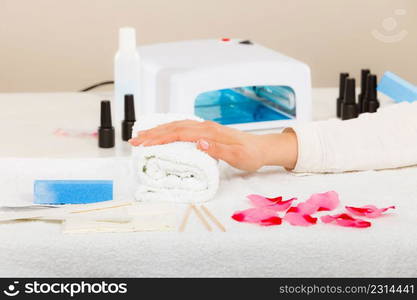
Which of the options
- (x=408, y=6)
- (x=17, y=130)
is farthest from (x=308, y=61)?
(x=17, y=130)

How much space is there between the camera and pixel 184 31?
229cm

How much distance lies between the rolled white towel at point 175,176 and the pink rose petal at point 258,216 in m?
0.08

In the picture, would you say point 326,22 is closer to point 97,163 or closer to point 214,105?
point 214,105

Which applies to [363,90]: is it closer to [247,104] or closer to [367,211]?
[247,104]

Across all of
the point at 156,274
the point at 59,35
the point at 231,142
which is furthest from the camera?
the point at 59,35

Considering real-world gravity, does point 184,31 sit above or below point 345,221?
above

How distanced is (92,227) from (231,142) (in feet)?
0.98

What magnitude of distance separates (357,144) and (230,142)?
21cm

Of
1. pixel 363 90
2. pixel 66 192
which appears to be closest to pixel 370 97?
pixel 363 90

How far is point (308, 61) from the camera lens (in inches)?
93.6

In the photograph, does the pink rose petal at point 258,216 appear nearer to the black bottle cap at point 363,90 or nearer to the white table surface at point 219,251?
the white table surface at point 219,251

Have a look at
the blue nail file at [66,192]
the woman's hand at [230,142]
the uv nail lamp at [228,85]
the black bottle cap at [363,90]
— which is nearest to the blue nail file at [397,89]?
the black bottle cap at [363,90]

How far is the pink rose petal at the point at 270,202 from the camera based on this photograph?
1.06 meters

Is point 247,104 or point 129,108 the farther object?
point 247,104
